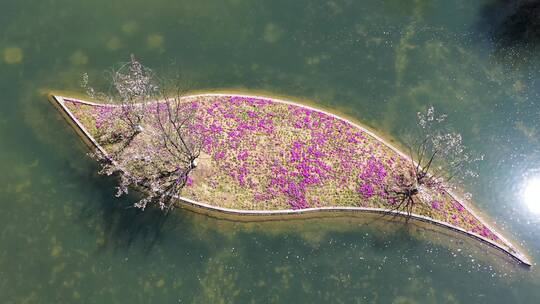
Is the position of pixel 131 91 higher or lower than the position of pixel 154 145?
higher

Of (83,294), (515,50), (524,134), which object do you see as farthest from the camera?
(515,50)

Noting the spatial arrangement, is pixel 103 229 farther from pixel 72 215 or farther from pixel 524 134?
pixel 524 134

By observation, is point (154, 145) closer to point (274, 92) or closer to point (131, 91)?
point (131, 91)

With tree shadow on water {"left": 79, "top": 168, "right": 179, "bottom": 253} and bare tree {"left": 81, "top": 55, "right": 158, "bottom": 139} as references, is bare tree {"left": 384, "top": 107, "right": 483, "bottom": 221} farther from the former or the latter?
bare tree {"left": 81, "top": 55, "right": 158, "bottom": 139}

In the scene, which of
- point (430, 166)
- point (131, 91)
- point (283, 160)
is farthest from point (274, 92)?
point (430, 166)

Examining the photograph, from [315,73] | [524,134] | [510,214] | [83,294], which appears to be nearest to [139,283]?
[83,294]

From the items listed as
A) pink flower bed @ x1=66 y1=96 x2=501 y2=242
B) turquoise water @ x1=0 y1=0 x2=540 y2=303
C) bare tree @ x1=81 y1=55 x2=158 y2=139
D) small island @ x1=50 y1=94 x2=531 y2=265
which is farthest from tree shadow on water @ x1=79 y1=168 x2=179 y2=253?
bare tree @ x1=81 y1=55 x2=158 y2=139
